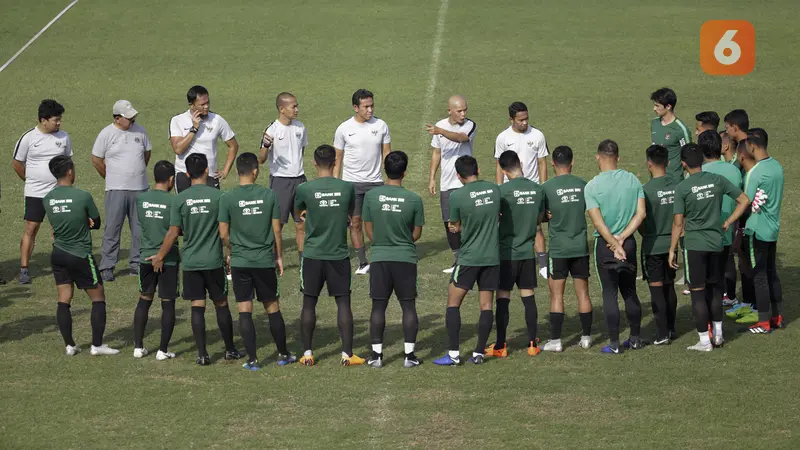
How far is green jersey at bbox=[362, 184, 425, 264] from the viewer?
11.5 metres

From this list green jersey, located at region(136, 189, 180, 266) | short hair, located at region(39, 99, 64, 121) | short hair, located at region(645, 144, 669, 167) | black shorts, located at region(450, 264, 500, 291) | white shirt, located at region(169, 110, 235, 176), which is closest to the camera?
black shorts, located at region(450, 264, 500, 291)

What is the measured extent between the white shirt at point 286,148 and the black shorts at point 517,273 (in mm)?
4580

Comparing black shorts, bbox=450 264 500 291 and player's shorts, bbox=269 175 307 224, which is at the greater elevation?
player's shorts, bbox=269 175 307 224

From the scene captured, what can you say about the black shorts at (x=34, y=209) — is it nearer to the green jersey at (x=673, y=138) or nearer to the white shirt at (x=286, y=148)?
the white shirt at (x=286, y=148)

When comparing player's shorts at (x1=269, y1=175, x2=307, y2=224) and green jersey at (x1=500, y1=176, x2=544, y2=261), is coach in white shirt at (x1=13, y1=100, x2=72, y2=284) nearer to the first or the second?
player's shorts at (x1=269, y1=175, x2=307, y2=224)

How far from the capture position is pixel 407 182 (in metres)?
21.5

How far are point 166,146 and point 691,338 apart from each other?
46.6 ft

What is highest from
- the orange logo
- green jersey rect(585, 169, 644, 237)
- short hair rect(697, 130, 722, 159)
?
the orange logo

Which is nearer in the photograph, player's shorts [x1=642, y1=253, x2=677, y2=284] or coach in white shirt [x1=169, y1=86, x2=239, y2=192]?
player's shorts [x1=642, y1=253, x2=677, y2=284]

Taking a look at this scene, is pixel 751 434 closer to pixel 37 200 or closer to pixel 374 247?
pixel 374 247

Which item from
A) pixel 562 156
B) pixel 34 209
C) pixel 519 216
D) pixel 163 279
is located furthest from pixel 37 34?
pixel 519 216

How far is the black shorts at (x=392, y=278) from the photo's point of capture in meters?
11.6

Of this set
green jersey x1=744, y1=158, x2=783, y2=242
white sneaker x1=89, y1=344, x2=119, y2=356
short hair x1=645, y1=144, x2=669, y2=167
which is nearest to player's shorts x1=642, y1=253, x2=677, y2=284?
short hair x1=645, y1=144, x2=669, y2=167

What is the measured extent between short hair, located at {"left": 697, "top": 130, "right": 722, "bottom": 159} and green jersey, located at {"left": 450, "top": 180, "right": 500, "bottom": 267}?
2.82m
